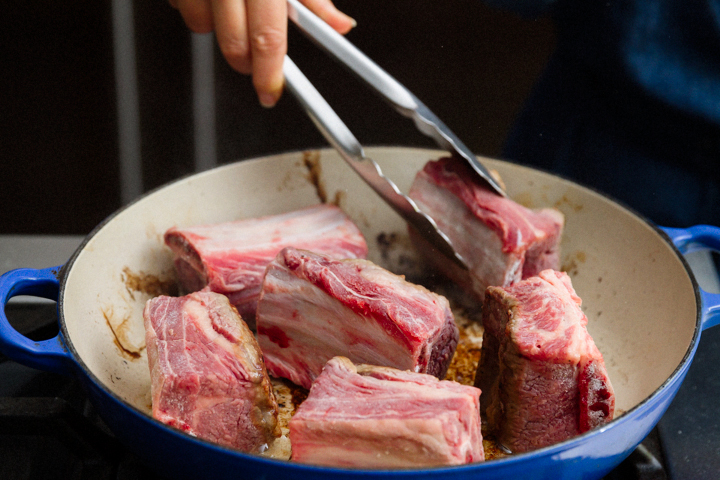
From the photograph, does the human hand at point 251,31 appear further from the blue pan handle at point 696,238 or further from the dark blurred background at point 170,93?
the dark blurred background at point 170,93

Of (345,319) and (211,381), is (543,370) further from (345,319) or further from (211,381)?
(211,381)

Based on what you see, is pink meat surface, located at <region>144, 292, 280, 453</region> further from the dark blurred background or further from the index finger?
the dark blurred background

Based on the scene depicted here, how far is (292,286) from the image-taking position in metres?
1.23

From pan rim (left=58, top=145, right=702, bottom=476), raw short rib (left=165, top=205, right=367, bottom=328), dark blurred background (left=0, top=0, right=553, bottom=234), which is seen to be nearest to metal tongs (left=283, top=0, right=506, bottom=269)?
raw short rib (left=165, top=205, right=367, bottom=328)

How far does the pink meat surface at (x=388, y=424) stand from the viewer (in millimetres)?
897

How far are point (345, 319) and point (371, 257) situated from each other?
574 mm

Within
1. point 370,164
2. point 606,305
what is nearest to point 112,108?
point 370,164

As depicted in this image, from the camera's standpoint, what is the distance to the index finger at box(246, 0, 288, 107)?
1.32m

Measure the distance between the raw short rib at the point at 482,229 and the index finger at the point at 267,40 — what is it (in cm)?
46

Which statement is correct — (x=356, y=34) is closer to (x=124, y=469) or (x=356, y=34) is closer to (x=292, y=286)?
A: (x=292, y=286)

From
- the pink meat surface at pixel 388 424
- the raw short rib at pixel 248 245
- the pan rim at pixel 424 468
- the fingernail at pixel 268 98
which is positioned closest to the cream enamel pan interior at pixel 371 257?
the pan rim at pixel 424 468

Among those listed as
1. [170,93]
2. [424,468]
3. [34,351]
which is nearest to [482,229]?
[424,468]

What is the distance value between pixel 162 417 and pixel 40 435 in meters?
0.26

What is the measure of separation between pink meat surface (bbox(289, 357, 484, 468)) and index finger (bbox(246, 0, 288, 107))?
0.72 meters
